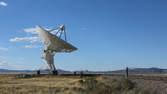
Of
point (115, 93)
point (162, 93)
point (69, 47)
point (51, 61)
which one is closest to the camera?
point (162, 93)

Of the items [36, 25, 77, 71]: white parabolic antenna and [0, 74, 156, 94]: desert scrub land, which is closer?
[0, 74, 156, 94]: desert scrub land

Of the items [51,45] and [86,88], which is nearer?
[86,88]

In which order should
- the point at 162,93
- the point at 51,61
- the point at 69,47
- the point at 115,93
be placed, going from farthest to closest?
the point at 51,61, the point at 69,47, the point at 115,93, the point at 162,93

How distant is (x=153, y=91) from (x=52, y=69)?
5206cm

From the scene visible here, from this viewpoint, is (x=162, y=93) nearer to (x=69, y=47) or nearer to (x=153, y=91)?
(x=153, y=91)

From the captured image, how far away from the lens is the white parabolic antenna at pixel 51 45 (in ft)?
200

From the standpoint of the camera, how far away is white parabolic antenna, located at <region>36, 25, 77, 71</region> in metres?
60.8

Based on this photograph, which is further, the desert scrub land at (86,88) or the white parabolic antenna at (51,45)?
the white parabolic antenna at (51,45)

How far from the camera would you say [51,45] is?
62500mm

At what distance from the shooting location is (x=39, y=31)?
205ft

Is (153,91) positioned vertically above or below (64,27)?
below

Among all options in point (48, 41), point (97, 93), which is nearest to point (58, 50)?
point (48, 41)

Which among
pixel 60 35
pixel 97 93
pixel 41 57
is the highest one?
pixel 60 35

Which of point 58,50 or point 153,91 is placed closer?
point 153,91
